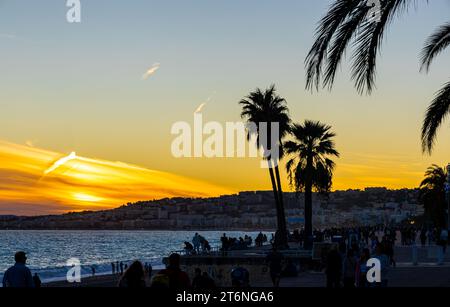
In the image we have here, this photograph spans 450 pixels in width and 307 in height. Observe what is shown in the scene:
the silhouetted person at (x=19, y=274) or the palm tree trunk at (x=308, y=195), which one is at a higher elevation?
the palm tree trunk at (x=308, y=195)

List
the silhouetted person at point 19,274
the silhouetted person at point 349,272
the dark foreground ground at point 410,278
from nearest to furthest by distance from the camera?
the silhouetted person at point 19,274 → the silhouetted person at point 349,272 → the dark foreground ground at point 410,278

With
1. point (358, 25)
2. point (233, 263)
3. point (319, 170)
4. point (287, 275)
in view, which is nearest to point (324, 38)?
point (358, 25)

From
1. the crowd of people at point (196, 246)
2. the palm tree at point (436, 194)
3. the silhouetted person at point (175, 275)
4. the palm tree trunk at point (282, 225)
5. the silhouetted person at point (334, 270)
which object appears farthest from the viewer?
the palm tree at point (436, 194)

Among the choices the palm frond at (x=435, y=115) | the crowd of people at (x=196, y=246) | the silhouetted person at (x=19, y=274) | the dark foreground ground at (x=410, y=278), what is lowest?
the dark foreground ground at (x=410, y=278)

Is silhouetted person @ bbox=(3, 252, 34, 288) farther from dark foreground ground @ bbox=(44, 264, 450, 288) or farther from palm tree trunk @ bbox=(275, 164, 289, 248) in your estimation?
palm tree trunk @ bbox=(275, 164, 289, 248)

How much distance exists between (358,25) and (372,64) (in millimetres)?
602

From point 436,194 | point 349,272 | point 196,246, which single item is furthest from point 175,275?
point 436,194

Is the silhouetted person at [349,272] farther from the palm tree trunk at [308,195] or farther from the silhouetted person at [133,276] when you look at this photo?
the palm tree trunk at [308,195]

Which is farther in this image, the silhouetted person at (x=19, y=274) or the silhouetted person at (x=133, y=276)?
the silhouetted person at (x=19, y=274)

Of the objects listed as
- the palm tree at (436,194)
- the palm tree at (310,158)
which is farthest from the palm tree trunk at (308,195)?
the palm tree at (436,194)

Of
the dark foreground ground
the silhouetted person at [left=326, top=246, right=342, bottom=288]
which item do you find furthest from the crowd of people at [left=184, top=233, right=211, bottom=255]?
the silhouetted person at [left=326, top=246, right=342, bottom=288]
